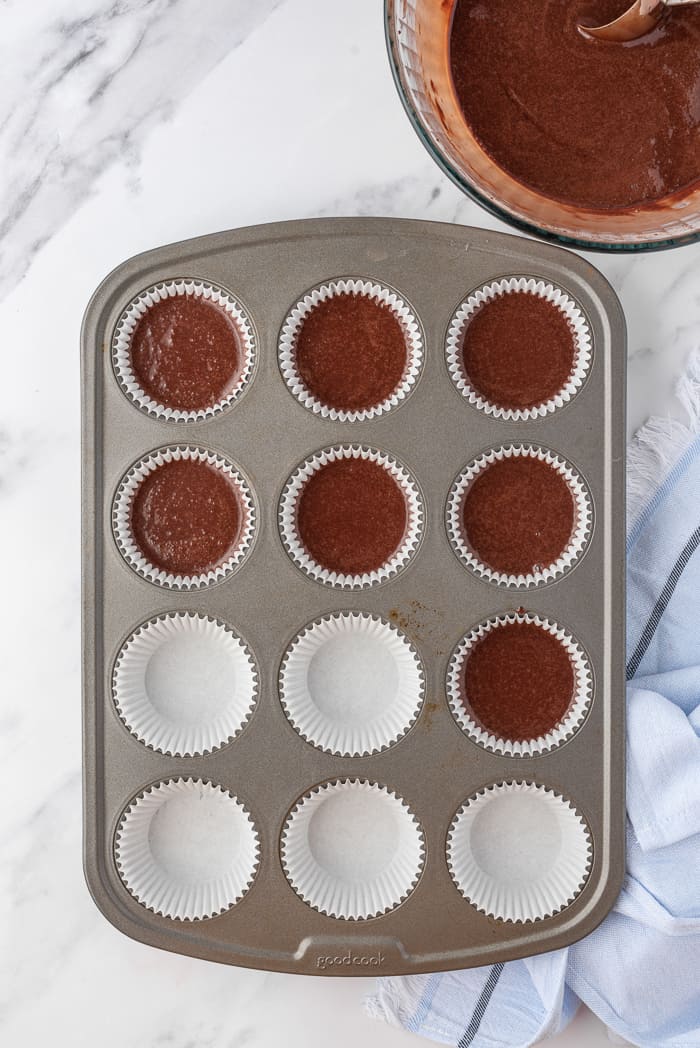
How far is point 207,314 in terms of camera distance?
145 centimetres

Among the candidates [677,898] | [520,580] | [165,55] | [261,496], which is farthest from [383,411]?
[677,898]

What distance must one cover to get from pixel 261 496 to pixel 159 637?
0.30 meters

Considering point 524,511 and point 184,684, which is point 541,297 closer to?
point 524,511

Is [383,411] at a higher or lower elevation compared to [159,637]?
higher

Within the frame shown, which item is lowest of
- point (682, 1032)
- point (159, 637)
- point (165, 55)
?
point (682, 1032)

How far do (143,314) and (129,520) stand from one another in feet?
1.14

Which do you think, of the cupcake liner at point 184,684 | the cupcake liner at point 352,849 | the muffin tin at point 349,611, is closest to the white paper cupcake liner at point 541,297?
the muffin tin at point 349,611

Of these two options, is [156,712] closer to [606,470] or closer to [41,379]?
[41,379]

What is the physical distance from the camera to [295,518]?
4.75 ft

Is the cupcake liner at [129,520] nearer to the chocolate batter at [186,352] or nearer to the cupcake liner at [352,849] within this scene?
the chocolate batter at [186,352]

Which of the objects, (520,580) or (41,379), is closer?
(520,580)

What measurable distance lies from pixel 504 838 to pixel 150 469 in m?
0.89

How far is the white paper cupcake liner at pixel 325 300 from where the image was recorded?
1.43 meters

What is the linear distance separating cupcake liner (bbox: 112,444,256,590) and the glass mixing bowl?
601 mm
